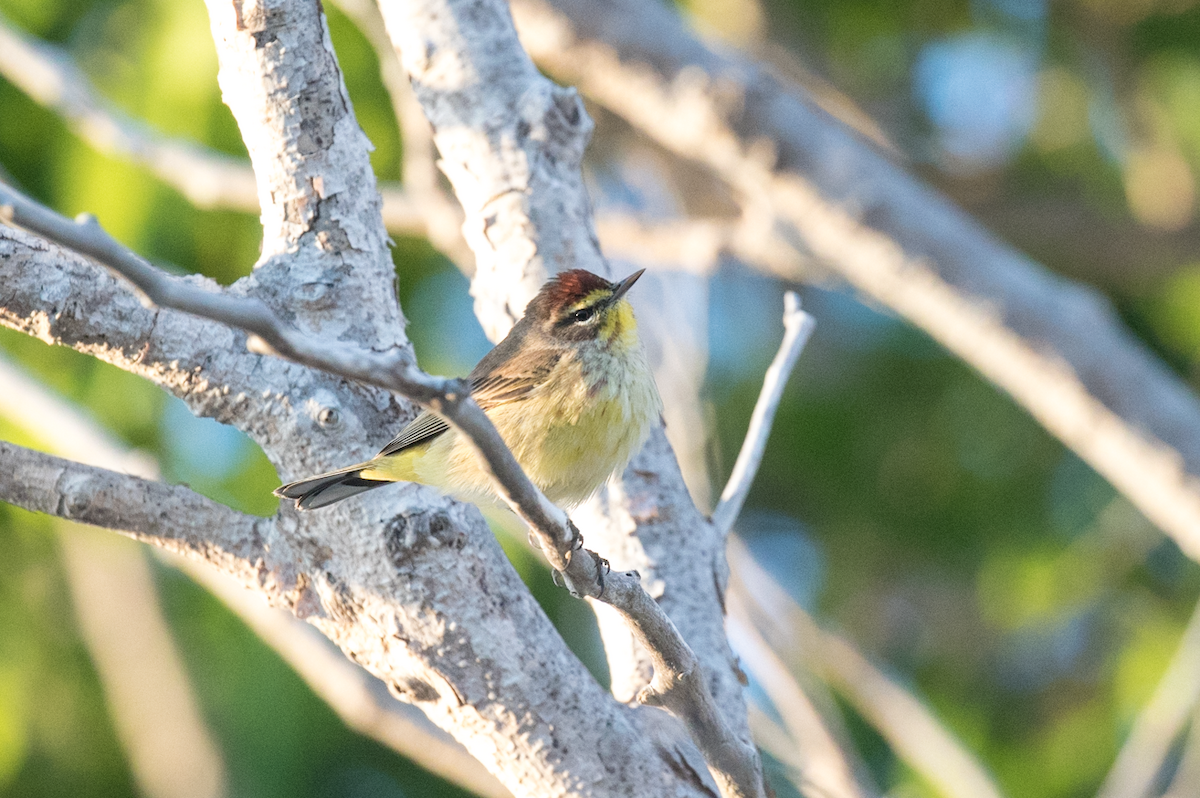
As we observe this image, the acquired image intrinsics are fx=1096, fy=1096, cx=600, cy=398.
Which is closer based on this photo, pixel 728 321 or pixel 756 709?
pixel 756 709

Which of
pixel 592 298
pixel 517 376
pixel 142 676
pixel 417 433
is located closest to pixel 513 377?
pixel 517 376

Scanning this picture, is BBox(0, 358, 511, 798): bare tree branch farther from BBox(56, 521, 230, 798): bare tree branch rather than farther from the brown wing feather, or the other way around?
BBox(56, 521, 230, 798): bare tree branch

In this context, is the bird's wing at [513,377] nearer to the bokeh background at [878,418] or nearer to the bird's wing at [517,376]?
the bird's wing at [517,376]

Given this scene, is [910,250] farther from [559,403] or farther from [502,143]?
[559,403]

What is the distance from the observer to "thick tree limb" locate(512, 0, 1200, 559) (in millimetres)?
4434

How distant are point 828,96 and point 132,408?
4.32 m

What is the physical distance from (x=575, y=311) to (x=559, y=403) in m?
0.31

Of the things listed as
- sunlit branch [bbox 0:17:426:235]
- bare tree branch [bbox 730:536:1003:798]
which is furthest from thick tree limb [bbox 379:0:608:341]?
bare tree branch [bbox 730:536:1003:798]

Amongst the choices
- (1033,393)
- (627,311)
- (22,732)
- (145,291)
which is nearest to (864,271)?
(1033,393)

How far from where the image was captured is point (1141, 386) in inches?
175

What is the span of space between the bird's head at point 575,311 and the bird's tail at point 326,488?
851mm

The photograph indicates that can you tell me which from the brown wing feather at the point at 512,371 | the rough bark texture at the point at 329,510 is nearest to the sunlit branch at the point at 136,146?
the brown wing feather at the point at 512,371

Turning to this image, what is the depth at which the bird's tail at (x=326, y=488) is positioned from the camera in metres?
2.26

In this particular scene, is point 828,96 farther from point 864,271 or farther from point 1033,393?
point 1033,393
